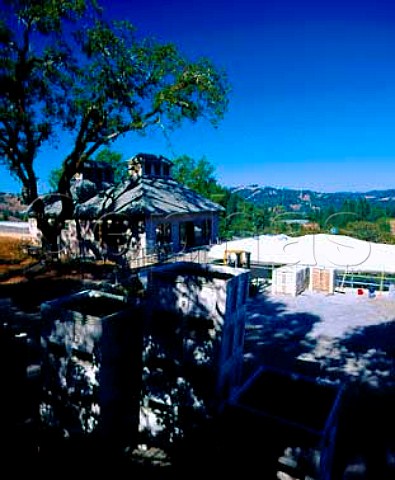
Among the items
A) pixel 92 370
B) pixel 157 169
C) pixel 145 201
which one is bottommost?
pixel 92 370

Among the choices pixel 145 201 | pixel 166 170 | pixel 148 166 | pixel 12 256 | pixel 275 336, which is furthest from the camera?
pixel 166 170

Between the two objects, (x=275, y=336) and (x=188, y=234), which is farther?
(x=188, y=234)

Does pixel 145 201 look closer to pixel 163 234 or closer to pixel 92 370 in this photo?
pixel 163 234

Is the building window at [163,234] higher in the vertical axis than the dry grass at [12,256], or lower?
higher

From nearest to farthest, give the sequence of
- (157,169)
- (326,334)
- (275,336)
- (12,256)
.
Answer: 1. (275,336)
2. (326,334)
3. (12,256)
4. (157,169)

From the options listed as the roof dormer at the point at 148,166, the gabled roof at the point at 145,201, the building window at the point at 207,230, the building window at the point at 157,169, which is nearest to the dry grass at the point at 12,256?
the gabled roof at the point at 145,201

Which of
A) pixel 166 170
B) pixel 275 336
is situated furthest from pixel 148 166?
pixel 275 336

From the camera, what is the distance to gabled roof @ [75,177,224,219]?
957 inches

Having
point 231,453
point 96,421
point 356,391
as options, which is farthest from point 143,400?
point 356,391

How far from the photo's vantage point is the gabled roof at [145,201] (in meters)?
24.3

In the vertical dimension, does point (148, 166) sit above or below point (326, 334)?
above

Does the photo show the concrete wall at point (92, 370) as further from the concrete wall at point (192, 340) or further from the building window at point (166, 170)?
the building window at point (166, 170)

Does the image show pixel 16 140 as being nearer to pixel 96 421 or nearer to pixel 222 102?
pixel 222 102

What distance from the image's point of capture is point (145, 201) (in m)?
24.4
